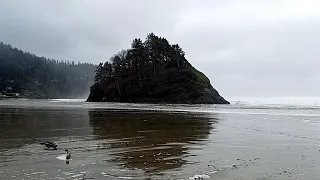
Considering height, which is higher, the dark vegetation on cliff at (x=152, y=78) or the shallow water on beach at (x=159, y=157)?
the dark vegetation on cliff at (x=152, y=78)

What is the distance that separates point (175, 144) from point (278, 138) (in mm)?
5807

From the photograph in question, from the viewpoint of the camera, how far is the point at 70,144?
12.9 meters

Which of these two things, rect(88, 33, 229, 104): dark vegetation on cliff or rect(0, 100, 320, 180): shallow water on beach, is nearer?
rect(0, 100, 320, 180): shallow water on beach

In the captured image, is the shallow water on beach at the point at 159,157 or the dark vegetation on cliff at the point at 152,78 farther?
the dark vegetation on cliff at the point at 152,78

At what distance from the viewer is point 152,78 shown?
3984 inches

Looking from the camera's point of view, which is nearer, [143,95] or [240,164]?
[240,164]

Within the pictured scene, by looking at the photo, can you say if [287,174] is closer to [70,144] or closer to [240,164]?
[240,164]

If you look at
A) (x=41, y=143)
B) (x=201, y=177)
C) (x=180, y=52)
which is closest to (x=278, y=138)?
(x=201, y=177)

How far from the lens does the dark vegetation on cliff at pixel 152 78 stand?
3529 inches

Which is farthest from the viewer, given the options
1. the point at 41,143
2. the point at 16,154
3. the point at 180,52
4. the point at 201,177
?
A: the point at 180,52

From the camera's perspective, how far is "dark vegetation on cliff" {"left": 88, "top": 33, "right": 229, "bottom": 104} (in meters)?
89.6

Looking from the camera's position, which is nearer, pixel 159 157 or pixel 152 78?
pixel 159 157

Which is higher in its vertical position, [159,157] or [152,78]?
[152,78]

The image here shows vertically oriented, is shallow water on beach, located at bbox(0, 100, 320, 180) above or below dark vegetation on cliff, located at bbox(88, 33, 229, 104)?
below
